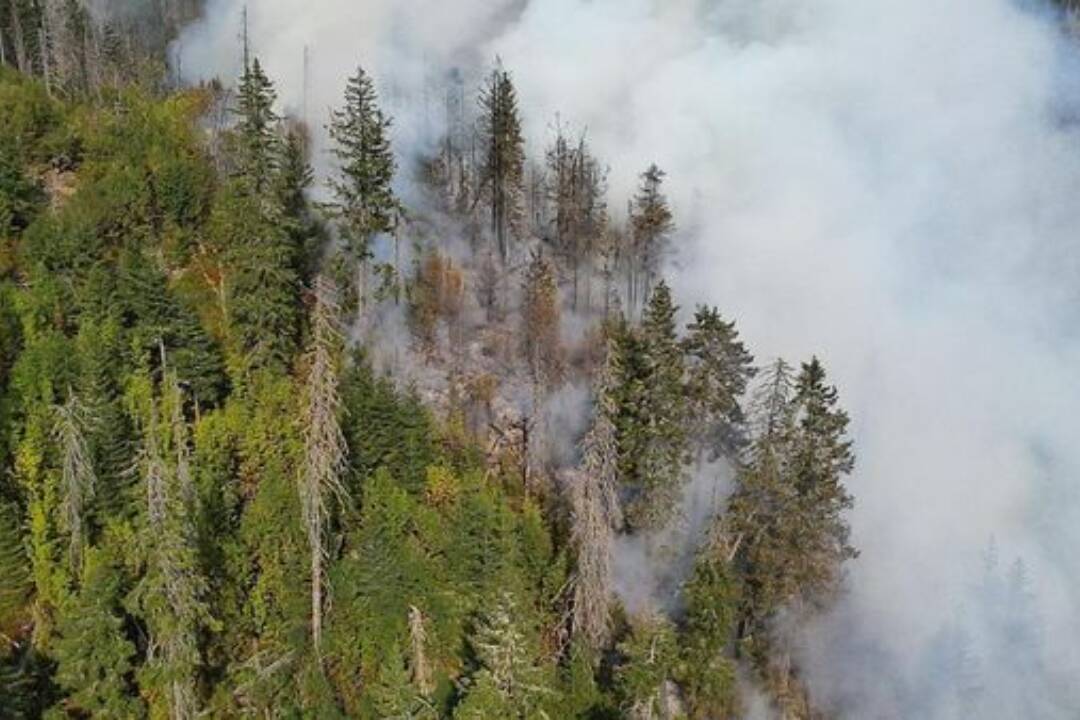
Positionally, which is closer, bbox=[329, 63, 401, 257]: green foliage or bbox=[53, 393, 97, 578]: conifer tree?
bbox=[53, 393, 97, 578]: conifer tree

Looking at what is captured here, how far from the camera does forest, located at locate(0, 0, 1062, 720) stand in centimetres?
4322

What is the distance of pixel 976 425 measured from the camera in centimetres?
8919

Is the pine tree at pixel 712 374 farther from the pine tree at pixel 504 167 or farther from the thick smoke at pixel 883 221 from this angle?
the pine tree at pixel 504 167

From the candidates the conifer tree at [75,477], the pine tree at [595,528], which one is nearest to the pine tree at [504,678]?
the pine tree at [595,528]

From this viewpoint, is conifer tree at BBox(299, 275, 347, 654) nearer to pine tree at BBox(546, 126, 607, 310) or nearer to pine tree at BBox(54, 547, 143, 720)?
pine tree at BBox(54, 547, 143, 720)

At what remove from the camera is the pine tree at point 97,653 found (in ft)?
131

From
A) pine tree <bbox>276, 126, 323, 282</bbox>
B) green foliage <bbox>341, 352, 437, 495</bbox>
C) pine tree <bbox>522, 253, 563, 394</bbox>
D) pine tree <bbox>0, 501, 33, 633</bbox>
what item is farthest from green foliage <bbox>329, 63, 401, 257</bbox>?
pine tree <bbox>0, 501, 33, 633</bbox>

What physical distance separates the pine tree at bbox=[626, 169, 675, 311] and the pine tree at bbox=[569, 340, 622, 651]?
1497 inches

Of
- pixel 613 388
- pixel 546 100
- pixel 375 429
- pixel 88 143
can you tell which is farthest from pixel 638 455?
pixel 546 100

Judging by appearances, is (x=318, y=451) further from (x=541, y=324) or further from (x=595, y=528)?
(x=541, y=324)

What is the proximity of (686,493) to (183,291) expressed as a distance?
3015cm

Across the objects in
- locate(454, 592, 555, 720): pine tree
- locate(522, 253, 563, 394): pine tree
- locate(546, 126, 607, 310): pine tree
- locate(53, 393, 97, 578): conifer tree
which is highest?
locate(546, 126, 607, 310): pine tree

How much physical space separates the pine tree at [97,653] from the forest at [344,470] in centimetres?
13

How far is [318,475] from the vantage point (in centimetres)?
4372
